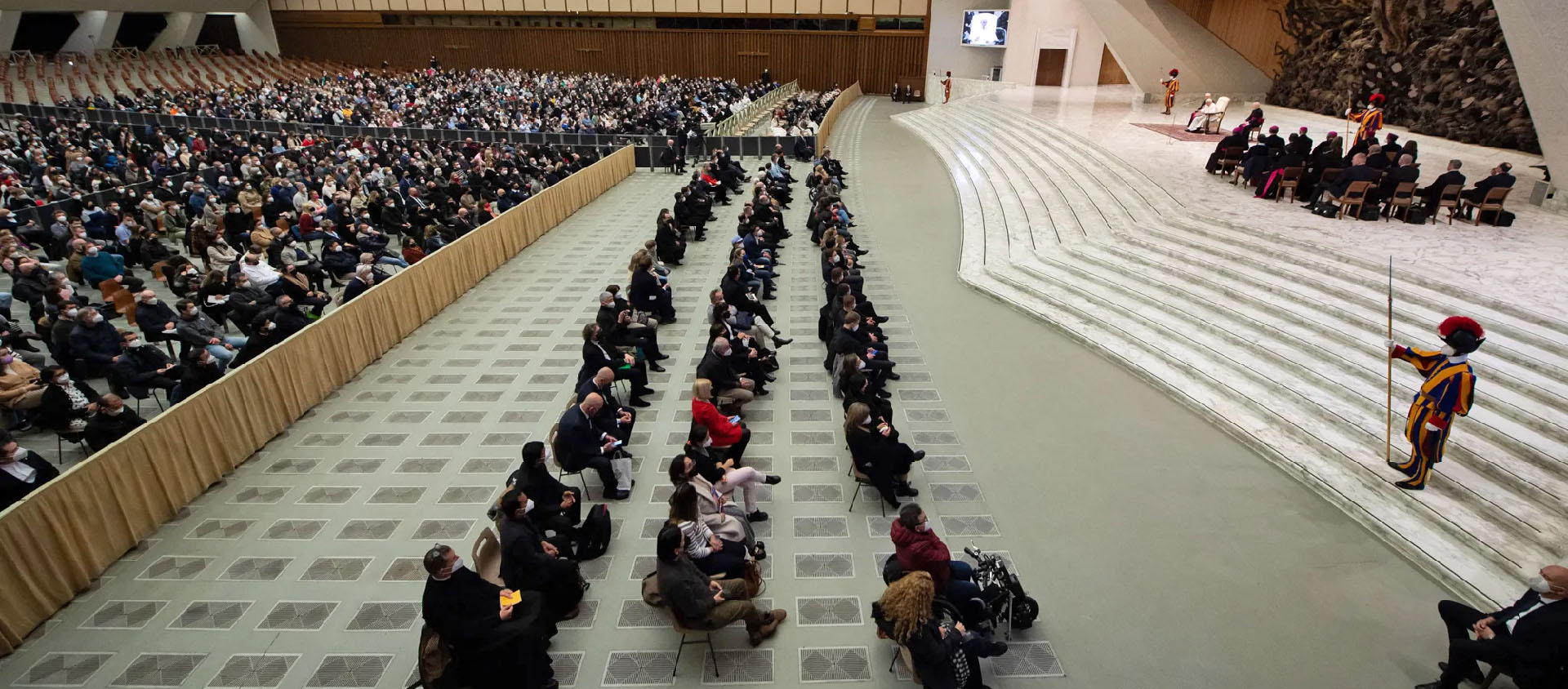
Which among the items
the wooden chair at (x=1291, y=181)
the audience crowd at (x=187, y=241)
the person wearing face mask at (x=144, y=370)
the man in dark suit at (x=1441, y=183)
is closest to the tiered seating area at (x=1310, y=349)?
the wooden chair at (x=1291, y=181)

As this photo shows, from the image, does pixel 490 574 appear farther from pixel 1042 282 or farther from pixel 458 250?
pixel 1042 282

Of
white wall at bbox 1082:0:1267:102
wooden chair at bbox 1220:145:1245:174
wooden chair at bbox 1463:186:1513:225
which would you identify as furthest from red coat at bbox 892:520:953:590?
white wall at bbox 1082:0:1267:102

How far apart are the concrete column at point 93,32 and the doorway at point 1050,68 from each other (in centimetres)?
4338

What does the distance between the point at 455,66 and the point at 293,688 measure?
4383cm

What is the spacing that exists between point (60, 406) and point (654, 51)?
36668 mm

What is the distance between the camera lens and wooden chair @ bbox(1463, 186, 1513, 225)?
922 cm

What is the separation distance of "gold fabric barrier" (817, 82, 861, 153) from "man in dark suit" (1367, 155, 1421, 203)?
14579 millimetres

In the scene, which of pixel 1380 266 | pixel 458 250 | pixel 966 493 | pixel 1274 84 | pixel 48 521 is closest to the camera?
pixel 48 521

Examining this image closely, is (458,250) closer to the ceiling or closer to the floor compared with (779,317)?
closer to the ceiling

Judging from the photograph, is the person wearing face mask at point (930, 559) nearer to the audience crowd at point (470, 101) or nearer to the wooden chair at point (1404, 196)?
the wooden chair at point (1404, 196)

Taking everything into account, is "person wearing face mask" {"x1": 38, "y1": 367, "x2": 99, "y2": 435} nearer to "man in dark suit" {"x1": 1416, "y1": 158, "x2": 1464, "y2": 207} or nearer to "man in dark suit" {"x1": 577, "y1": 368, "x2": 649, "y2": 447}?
"man in dark suit" {"x1": 577, "y1": 368, "x2": 649, "y2": 447}

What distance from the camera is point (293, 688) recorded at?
429cm

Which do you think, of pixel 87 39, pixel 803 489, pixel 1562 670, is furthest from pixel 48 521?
pixel 87 39

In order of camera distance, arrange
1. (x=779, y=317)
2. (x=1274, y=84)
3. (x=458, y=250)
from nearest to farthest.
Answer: (x=779, y=317) → (x=458, y=250) → (x=1274, y=84)
